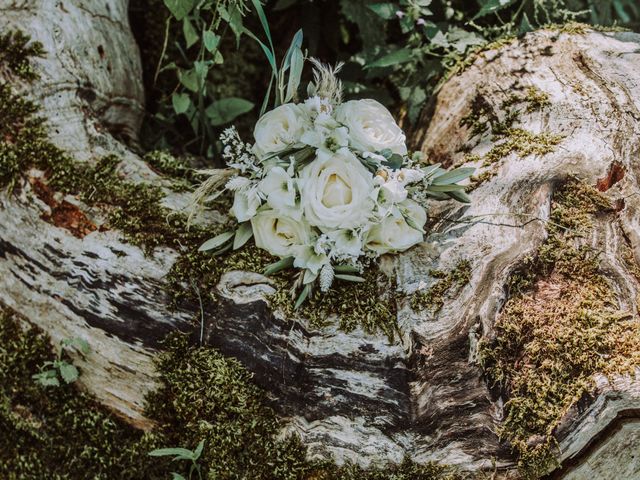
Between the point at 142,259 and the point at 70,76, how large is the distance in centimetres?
101

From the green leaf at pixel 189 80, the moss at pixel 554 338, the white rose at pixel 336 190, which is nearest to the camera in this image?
the moss at pixel 554 338

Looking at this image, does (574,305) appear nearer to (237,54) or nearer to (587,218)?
(587,218)

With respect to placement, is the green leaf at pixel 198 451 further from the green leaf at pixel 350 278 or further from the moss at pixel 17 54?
the moss at pixel 17 54

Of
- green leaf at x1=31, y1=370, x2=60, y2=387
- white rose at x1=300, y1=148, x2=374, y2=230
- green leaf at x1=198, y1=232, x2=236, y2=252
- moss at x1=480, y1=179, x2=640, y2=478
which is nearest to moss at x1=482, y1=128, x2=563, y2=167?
moss at x1=480, y1=179, x2=640, y2=478

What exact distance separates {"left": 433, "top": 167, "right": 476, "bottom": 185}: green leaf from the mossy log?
0.12 metres

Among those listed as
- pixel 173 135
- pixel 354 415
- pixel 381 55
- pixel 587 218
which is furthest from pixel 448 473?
pixel 173 135

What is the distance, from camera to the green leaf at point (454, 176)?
235 cm

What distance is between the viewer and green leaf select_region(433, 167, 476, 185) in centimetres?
235

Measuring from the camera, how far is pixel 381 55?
3129 mm

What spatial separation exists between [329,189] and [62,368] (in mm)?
1369

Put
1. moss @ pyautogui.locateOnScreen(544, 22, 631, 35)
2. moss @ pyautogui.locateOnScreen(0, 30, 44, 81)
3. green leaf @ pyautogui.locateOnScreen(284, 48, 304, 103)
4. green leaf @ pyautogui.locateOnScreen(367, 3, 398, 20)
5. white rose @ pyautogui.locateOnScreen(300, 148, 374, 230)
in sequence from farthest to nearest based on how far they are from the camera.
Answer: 1. green leaf @ pyautogui.locateOnScreen(367, 3, 398, 20)
2. moss @ pyautogui.locateOnScreen(544, 22, 631, 35)
3. moss @ pyautogui.locateOnScreen(0, 30, 44, 81)
4. green leaf @ pyautogui.locateOnScreen(284, 48, 304, 103)
5. white rose @ pyautogui.locateOnScreen(300, 148, 374, 230)

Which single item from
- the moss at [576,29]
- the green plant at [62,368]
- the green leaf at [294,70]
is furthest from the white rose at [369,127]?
the green plant at [62,368]

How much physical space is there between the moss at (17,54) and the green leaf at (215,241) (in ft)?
3.76

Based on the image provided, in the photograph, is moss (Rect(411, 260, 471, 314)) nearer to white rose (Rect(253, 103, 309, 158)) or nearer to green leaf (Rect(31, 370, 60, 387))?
white rose (Rect(253, 103, 309, 158))
